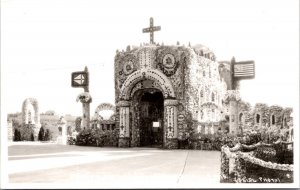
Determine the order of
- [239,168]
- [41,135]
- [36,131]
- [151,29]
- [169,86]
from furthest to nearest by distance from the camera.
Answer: [36,131], [41,135], [151,29], [169,86], [239,168]

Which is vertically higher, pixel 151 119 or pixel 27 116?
pixel 27 116

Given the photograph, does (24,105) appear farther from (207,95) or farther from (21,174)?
(21,174)

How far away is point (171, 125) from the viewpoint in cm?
1953

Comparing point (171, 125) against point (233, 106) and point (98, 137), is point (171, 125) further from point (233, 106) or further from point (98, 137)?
point (98, 137)

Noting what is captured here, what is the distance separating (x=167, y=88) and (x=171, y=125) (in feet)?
6.36

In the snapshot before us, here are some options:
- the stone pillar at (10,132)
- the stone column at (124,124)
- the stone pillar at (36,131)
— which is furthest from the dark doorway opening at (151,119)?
the stone pillar at (10,132)

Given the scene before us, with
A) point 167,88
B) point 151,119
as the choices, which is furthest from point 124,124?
point 167,88

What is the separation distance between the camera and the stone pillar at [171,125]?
19.5 meters

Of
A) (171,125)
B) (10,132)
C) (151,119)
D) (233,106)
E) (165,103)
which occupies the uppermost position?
(165,103)

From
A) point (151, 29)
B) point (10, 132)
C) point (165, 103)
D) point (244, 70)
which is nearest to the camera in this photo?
point (244, 70)

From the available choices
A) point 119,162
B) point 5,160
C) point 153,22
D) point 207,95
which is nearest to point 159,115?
point 207,95

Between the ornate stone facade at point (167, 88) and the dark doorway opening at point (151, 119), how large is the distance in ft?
0.32

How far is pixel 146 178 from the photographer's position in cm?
992

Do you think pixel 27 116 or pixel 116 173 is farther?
pixel 27 116
